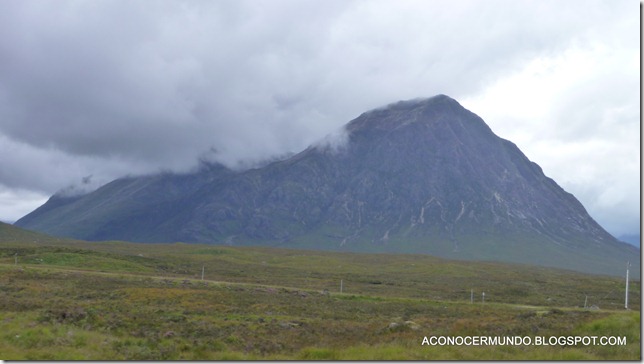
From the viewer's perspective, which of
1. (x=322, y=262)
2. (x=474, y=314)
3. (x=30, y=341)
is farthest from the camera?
(x=322, y=262)

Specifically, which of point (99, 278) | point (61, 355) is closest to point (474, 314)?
point (61, 355)

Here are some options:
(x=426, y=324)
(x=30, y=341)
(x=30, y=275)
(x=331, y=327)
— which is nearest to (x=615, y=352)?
(x=426, y=324)

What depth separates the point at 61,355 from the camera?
23.9m

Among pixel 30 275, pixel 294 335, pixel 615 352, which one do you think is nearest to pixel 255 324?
pixel 294 335

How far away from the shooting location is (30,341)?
25891 millimetres

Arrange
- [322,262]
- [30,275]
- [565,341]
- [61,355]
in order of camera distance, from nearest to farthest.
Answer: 1. [61,355]
2. [565,341]
3. [30,275]
4. [322,262]

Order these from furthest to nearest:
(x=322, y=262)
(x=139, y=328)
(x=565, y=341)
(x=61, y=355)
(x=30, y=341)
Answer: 1. (x=322, y=262)
2. (x=139, y=328)
3. (x=565, y=341)
4. (x=30, y=341)
5. (x=61, y=355)

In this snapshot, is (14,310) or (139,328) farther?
(14,310)

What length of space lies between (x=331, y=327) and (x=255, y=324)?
14.3ft

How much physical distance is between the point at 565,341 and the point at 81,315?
2512 cm

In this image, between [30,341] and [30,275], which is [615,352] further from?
[30,275]

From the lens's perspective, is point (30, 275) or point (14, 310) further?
point (30, 275)

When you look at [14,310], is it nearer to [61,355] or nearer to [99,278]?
[61,355]

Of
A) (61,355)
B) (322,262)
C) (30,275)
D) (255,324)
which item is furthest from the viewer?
(322,262)
